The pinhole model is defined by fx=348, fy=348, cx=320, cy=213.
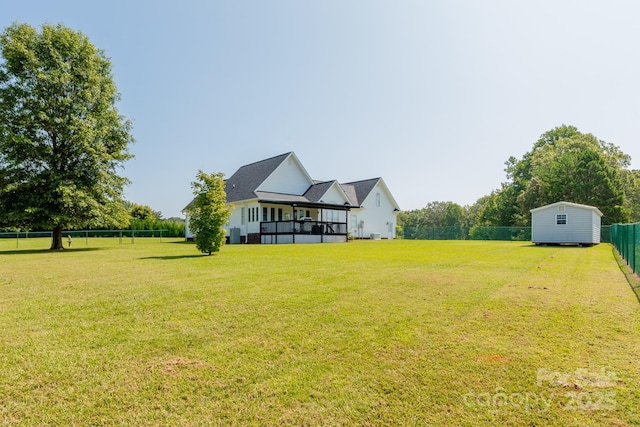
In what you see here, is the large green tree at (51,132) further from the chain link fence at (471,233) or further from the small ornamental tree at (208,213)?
the chain link fence at (471,233)

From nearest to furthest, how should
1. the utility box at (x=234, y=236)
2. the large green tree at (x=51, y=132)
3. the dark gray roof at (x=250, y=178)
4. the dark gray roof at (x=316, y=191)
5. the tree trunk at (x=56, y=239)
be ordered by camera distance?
the large green tree at (x=51, y=132) < the tree trunk at (x=56, y=239) < the utility box at (x=234, y=236) < the dark gray roof at (x=250, y=178) < the dark gray roof at (x=316, y=191)

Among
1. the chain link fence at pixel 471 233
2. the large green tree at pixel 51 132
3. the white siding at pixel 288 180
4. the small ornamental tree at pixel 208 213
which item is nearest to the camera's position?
the small ornamental tree at pixel 208 213

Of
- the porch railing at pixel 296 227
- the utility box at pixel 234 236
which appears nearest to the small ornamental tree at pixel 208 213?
the porch railing at pixel 296 227

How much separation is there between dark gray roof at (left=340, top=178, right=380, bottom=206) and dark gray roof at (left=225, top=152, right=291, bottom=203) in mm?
9675

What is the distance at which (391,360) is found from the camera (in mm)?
3318

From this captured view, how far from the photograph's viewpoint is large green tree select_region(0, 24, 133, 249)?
17969mm

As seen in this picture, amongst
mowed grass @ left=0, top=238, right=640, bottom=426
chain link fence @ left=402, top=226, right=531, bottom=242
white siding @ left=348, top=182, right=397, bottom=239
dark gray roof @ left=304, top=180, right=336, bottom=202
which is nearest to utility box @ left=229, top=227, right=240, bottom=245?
dark gray roof @ left=304, top=180, right=336, bottom=202

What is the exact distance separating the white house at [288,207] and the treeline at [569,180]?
69.4 ft

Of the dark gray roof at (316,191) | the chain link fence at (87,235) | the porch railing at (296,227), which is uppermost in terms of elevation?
the dark gray roof at (316,191)

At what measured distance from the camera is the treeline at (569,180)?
36.4 m

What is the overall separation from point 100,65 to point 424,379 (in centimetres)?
2481

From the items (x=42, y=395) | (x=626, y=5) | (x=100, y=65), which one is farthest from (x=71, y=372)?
(x=100, y=65)

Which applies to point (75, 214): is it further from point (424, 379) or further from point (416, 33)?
point (424, 379)

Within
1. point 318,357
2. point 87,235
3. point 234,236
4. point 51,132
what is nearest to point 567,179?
point 234,236
